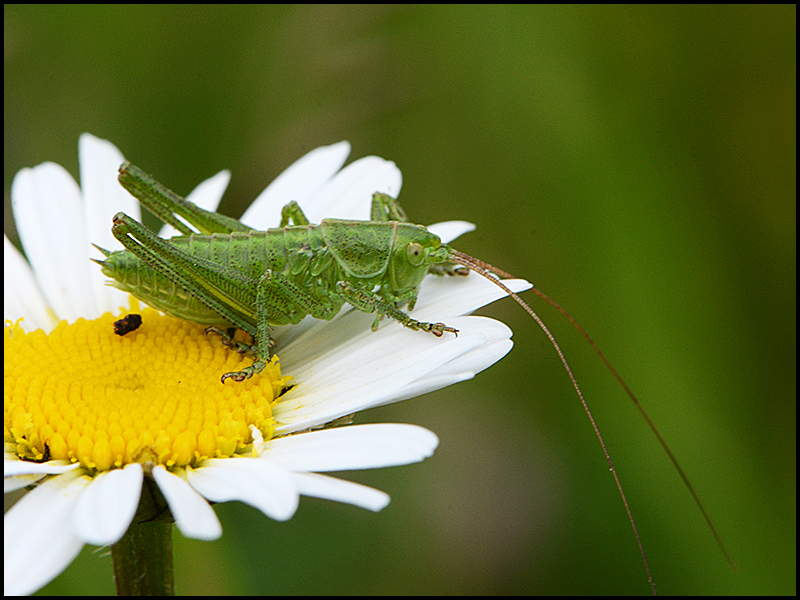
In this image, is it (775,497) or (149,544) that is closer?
(149,544)

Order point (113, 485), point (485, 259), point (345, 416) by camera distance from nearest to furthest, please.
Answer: point (113, 485), point (345, 416), point (485, 259)

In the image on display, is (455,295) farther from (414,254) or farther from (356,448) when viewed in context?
(356,448)

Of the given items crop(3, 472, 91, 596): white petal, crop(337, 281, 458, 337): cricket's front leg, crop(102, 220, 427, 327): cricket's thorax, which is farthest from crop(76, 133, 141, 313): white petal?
crop(3, 472, 91, 596): white petal

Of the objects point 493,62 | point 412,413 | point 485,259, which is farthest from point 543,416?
point 493,62

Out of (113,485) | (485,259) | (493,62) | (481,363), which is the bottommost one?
(113,485)

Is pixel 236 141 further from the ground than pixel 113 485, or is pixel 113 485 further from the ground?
pixel 236 141

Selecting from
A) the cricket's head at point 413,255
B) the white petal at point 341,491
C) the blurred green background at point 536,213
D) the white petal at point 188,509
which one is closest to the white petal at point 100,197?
the blurred green background at point 536,213

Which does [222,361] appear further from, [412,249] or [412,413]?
[412,413]

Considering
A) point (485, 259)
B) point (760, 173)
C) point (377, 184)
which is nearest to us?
point (377, 184)
